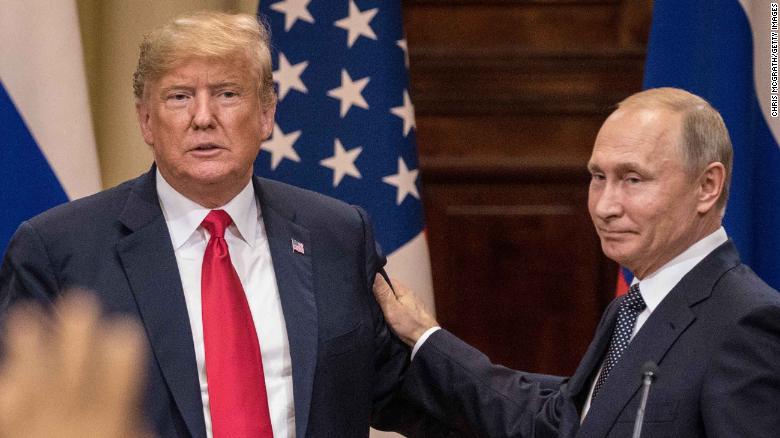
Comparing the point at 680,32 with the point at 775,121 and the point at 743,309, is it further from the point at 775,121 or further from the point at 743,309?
the point at 743,309

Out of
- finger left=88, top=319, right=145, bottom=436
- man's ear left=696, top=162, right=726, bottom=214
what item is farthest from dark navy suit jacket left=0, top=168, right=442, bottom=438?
finger left=88, top=319, right=145, bottom=436

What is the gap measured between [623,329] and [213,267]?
75cm

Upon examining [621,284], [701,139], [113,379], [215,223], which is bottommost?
[621,284]

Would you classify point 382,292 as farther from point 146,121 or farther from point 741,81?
point 741,81

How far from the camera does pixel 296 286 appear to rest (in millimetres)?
1861

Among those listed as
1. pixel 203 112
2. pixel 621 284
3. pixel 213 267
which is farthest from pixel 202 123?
pixel 621 284

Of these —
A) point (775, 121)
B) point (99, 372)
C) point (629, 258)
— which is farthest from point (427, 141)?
point (99, 372)

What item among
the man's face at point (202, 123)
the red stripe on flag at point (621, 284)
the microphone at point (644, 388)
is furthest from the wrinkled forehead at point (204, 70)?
the red stripe on flag at point (621, 284)

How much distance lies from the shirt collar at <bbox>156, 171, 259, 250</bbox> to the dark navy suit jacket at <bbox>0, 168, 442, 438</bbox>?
0.08 ft

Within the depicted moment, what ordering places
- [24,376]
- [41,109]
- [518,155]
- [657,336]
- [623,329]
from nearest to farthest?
[24,376], [657,336], [623,329], [41,109], [518,155]

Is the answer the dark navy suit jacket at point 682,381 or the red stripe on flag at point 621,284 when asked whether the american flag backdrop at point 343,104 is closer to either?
the red stripe on flag at point 621,284

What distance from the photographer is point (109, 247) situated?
1.77m

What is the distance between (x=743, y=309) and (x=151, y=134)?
1.10 metres

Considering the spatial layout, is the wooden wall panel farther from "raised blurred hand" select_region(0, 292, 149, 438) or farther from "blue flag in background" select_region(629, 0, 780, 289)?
"raised blurred hand" select_region(0, 292, 149, 438)
